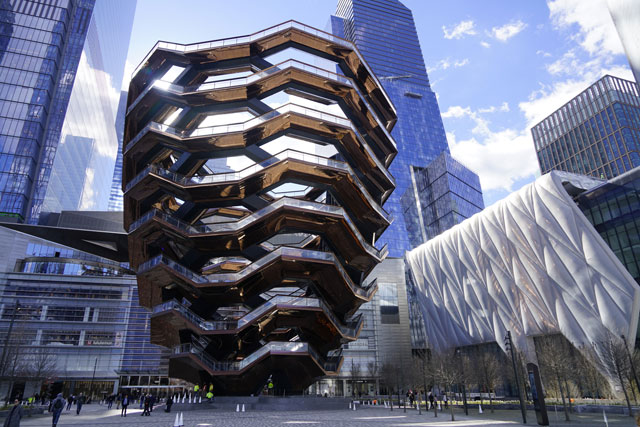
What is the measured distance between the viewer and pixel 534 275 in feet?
155

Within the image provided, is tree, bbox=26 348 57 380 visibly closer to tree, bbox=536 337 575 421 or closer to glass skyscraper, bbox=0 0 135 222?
glass skyscraper, bbox=0 0 135 222

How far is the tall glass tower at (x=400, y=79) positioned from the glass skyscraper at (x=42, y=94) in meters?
84.4

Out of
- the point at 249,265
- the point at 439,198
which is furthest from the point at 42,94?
the point at 439,198

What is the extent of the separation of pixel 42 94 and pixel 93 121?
2547 centimetres

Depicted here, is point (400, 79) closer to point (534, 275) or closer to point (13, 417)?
point (534, 275)

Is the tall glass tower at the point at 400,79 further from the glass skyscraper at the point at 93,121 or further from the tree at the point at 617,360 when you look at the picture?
the tree at the point at 617,360

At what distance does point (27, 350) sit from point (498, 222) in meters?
71.8

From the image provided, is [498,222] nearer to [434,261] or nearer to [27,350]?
[434,261]

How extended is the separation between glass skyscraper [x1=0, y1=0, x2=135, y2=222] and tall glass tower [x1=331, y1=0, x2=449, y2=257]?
84.4 m

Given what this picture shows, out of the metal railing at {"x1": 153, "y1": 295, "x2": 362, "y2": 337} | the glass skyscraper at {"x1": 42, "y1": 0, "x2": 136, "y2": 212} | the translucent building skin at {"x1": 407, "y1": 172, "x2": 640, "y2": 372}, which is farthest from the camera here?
the glass skyscraper at {"x1": 42, "y1": 0, "x2": 136, "y2": 212}

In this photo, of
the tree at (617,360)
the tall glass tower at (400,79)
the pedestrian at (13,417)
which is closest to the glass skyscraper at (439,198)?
the tall glass tower at (400,79)

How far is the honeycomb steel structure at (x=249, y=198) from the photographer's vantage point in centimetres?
3506

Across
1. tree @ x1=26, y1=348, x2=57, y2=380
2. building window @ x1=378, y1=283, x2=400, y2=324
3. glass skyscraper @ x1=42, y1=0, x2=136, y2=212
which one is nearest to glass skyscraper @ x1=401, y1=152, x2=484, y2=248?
building window @ x1=378, y1=283, x2=400, y2=324

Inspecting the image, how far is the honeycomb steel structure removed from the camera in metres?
35.1
